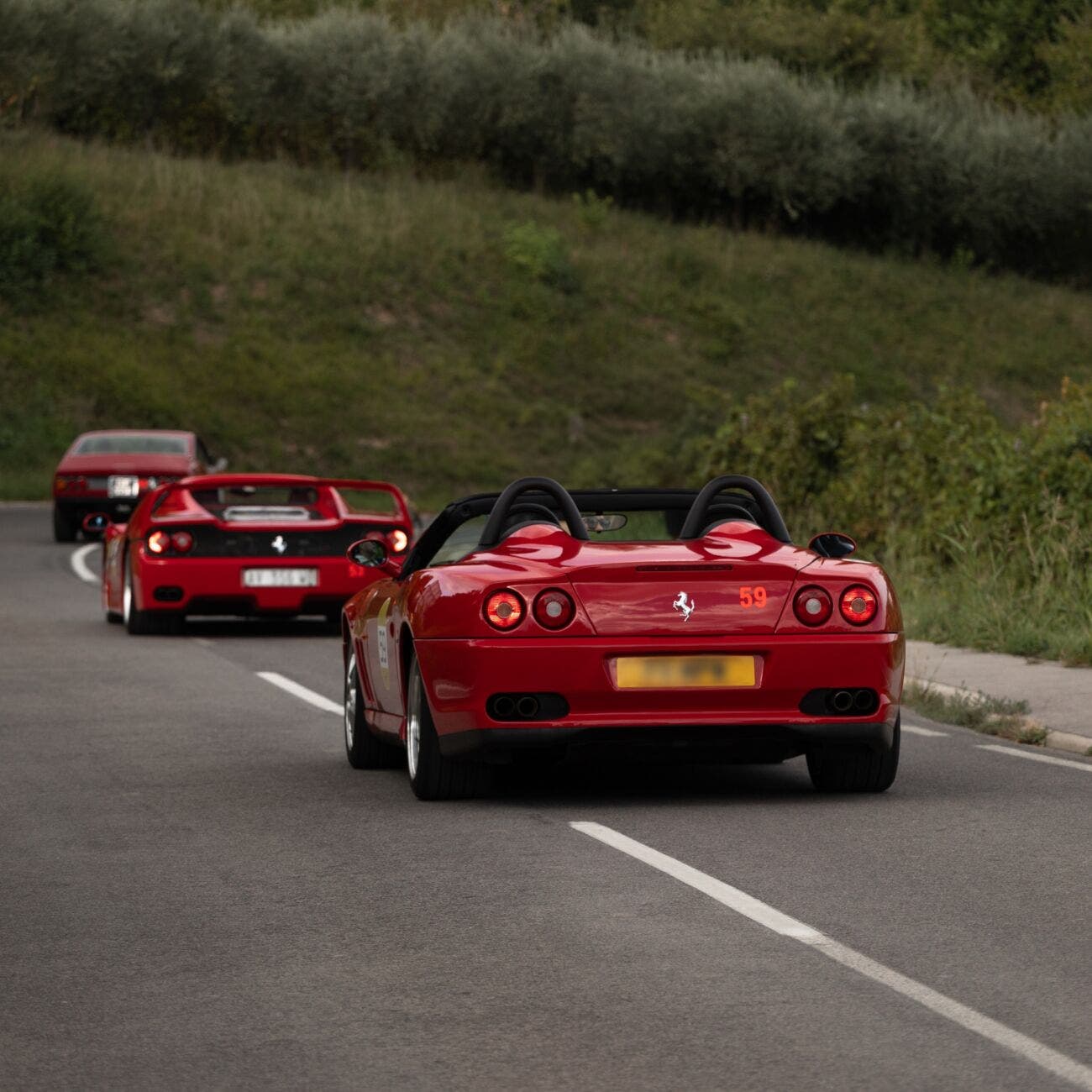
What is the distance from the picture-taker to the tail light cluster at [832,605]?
30.7ft

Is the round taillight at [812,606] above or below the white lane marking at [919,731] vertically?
above

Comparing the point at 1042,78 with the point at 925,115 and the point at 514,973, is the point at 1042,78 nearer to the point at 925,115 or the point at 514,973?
the point at 925,115

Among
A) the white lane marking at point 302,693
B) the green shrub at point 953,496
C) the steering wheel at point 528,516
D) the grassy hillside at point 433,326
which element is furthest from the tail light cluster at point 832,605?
the grassy hillside at point 433,326

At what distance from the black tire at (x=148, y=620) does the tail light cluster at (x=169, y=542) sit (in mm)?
485

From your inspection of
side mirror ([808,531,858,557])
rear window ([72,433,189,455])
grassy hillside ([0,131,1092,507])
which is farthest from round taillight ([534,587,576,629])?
grassy hillside ([0,131,1092,507])

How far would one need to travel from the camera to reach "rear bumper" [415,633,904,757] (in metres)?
9.23

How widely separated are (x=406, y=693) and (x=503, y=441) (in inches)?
1692

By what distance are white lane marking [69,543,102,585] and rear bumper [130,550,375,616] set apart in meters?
7.12

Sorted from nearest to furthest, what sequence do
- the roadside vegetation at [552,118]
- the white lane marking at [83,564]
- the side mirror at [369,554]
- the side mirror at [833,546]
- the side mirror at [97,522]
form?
the side mirror at [833,546]
the side mirror at [369,554]
the side mirror at [97,522]
the white lane marking at [83,564]
the roadside vegetation at [552,118]

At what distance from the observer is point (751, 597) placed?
9.28 m

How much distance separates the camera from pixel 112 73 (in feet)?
200

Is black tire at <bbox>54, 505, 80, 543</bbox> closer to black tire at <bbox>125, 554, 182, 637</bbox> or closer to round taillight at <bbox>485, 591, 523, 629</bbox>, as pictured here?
black tire at <bbox>125, 554, 182, 637</bbox>

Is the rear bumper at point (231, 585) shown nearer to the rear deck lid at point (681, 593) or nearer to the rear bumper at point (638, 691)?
the rear bumper at point (638, 691)

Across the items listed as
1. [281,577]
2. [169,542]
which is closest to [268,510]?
[281,577]
